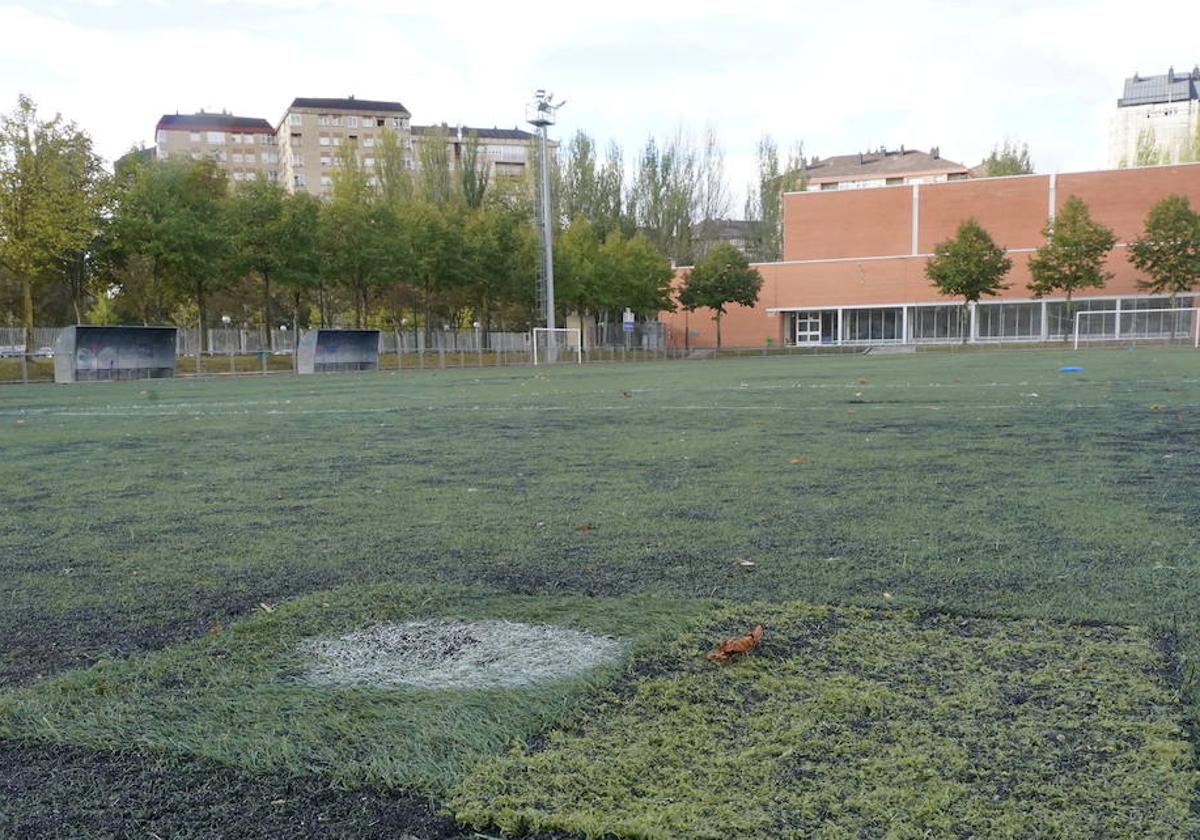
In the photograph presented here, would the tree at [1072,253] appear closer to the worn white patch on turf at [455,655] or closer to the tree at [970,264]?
the tree at [970,264]

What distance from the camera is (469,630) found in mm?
2451

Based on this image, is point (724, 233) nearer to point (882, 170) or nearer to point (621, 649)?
point (882, 170)

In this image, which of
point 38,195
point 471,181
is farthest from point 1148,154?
point 38,195

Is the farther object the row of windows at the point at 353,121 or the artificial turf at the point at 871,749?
the row of windows at the point at 353,121

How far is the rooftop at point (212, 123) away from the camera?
104 m

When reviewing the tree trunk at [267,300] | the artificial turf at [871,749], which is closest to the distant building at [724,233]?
the tree trunk at [267,300]

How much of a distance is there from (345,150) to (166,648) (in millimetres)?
52236

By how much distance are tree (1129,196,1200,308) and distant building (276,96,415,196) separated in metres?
74.8

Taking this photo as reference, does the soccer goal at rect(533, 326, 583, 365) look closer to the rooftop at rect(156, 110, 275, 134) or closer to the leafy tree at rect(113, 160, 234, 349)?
the leafy tree at rect(113, 160, 234, 349)

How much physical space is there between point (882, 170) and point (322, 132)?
59.3 metres

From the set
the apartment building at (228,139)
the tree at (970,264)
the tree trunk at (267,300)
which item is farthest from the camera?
the apartment building at (228,139)

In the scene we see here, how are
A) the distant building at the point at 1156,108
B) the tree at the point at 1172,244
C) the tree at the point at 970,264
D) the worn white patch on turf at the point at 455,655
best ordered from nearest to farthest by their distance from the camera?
1. the worn white patch on turf at the point at 455,655
2. the tree at the point at 1172,244
3. the tree at the point at 970,264
4. the distant building at the point at 1156,108

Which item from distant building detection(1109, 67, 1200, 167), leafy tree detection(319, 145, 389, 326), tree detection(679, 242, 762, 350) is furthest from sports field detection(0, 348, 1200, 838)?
distant building detection(1109, 67, 1200, 167)

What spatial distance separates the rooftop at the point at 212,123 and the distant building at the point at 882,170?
205ft
